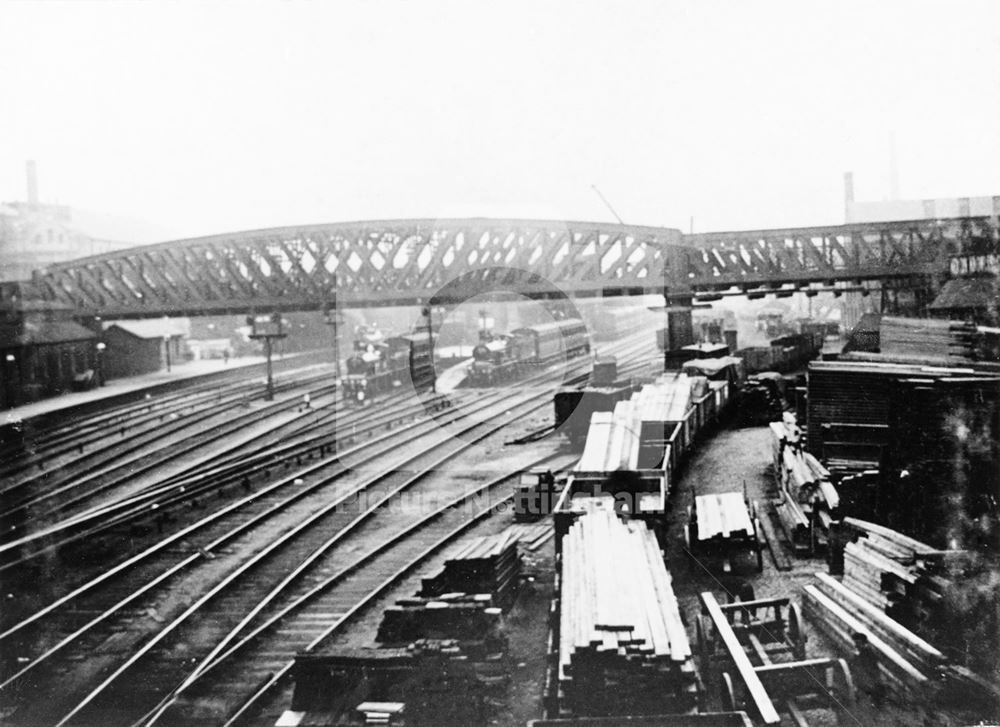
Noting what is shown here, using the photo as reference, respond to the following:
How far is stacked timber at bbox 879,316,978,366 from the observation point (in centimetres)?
1171

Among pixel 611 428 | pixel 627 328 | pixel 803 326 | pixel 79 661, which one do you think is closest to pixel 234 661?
pixel 79 661

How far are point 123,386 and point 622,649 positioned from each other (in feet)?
100

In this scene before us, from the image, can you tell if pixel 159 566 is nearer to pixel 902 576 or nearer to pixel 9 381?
pixel 902 576

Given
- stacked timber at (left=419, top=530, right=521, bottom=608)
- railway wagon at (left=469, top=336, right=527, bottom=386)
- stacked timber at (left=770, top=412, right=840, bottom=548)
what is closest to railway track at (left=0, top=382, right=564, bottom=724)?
stacked timber at (left=419, top=530, right=521, bottom=608)

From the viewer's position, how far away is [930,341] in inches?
485

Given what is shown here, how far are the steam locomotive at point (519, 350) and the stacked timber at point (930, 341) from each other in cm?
1759

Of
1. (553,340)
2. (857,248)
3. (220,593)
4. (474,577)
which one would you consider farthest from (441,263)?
(474,577)

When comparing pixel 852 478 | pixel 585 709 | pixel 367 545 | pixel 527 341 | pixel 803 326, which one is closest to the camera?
pixel 585 709

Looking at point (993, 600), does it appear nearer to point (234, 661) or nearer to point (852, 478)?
point (852, 478)

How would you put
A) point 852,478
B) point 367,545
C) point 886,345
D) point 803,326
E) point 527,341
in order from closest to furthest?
point 852,478 < point 367,545 < point 886,345 < point 527,341 < point 803,326

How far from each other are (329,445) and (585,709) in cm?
1429

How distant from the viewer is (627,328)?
5828 centimetres

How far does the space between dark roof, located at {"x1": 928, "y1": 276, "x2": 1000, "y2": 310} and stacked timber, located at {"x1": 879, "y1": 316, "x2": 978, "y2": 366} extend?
9377 millimetres

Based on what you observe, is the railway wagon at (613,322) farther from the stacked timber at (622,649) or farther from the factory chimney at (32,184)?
the factory chimney at (32,184)
